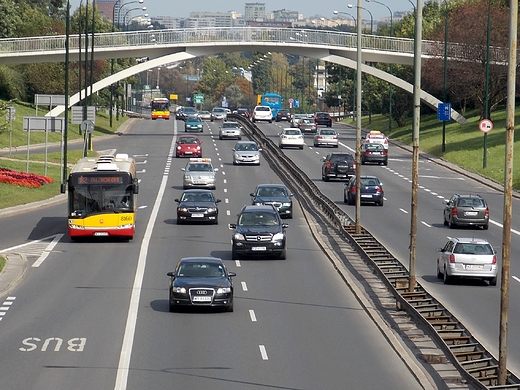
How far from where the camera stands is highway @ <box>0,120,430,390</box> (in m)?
19.8

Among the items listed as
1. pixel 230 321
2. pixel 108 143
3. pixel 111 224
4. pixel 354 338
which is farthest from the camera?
pixel 108 143

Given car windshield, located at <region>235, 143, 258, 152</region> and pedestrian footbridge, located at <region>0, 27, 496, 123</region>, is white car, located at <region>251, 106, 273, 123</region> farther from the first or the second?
car windshield, located at <region>235, 143, 258, 152</region>

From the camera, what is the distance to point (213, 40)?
305 ft

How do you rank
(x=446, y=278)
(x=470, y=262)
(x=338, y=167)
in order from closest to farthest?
(x=470, y=262), (x=446, y=278), (x=338, y=167)

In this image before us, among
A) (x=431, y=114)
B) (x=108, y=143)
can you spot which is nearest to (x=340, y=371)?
(x=108, y=143)

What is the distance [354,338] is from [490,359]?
3883 mm

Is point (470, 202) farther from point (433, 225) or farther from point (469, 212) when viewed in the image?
point (433, 225)

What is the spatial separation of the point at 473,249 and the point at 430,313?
638 centimetres

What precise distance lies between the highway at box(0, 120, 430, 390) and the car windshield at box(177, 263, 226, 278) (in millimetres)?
917

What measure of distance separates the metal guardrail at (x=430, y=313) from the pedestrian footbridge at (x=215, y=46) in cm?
4608

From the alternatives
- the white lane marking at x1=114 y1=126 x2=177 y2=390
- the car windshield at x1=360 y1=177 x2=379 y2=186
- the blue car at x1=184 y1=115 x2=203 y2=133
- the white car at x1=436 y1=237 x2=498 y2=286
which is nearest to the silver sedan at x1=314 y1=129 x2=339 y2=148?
the blue car at x1=184 y1=115 x2=203 y2=133

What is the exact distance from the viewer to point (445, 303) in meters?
28.5

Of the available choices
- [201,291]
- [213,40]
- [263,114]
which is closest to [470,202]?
[201,291]

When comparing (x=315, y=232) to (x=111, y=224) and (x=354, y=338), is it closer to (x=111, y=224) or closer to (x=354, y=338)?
(x=111, y=224)
